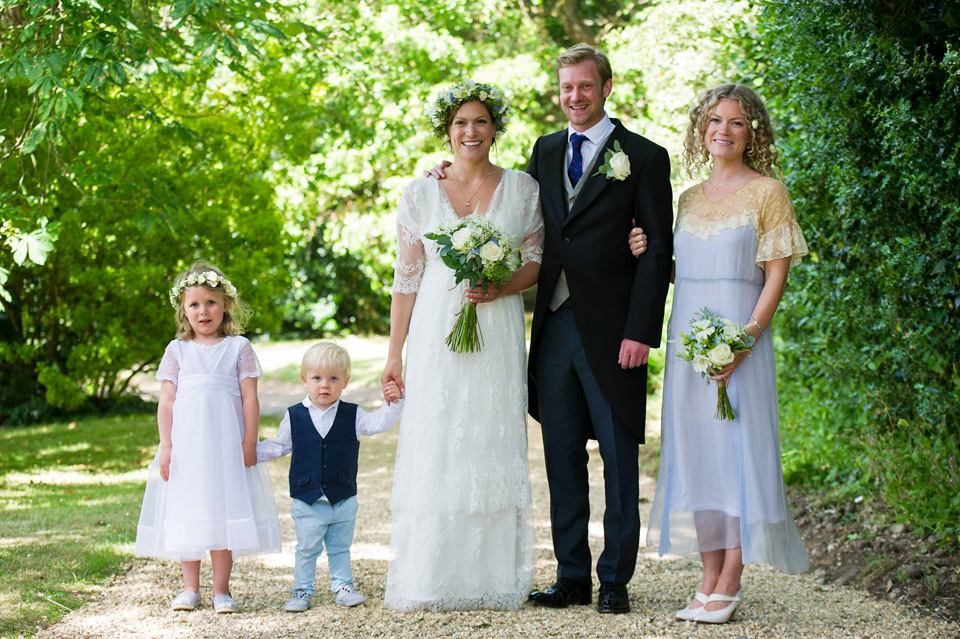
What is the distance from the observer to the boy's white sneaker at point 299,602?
380 cm

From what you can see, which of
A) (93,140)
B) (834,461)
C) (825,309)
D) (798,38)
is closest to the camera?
(798,38)

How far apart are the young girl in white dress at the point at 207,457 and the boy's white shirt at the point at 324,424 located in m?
0.08

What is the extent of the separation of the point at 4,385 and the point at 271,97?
469 cm

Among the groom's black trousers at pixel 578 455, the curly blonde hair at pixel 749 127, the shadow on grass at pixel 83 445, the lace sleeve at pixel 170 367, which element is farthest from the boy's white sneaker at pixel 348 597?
the shadow on grass at pixel 83 445

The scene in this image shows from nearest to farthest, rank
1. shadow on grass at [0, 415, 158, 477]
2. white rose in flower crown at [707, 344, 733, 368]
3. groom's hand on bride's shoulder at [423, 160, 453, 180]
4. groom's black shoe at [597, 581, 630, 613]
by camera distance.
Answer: white rose in flower crown at [707, 344, 733, 368] < groom's black shoe at [597, 581, 630, 613] < groom's hand on bride's shoulder at [423, 160, 453, 180] < shadow on grass at [0, 415, 158, 477]

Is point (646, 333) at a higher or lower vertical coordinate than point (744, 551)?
higher

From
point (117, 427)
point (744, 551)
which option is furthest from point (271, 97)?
point (744, 551)

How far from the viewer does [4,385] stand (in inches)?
416

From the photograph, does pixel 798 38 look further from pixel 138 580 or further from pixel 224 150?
pixel 224 150

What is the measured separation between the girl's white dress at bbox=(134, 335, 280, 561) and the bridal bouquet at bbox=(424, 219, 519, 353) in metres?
1.01

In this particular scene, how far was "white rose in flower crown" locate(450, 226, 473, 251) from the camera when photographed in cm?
354

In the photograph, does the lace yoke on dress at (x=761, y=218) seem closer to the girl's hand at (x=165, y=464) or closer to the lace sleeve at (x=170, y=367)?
the lace sleeve at (x=170, y=367)

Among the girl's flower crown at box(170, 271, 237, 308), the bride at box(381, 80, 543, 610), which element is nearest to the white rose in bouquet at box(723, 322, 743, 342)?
the bride at box(381, 80, 543, 610)

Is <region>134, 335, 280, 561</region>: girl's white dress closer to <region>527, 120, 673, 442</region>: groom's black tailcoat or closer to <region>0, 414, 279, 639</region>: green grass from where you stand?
<region>0, 414, 279, 639</region>: green grass
